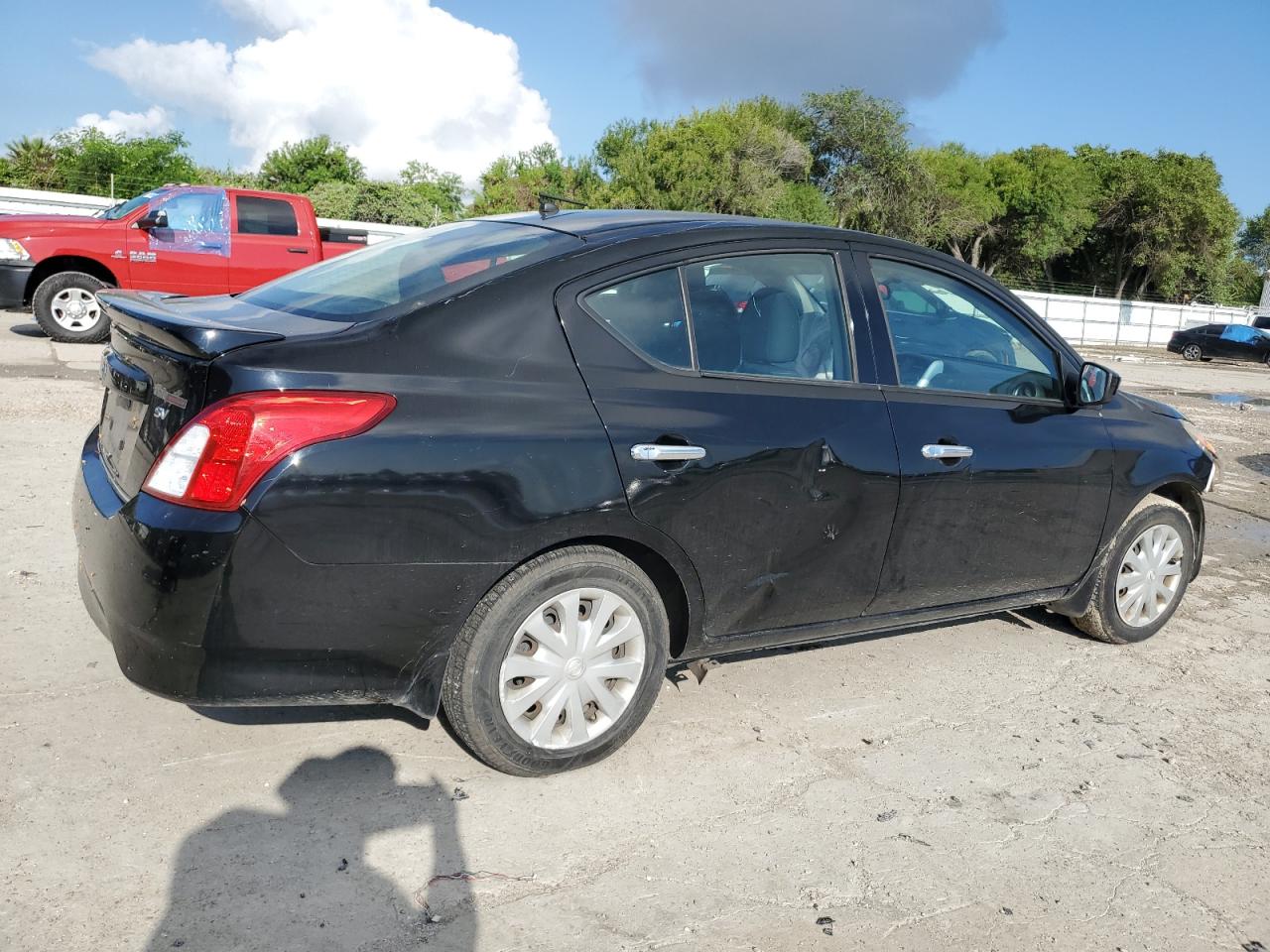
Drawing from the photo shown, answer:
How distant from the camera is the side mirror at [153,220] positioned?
12594mm

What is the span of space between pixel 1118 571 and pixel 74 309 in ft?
38.2

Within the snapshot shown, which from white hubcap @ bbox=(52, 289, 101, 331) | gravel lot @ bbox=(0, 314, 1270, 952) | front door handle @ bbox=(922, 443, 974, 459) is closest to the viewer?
gravel lot @ bbox=(0, 314, 1270, 952)

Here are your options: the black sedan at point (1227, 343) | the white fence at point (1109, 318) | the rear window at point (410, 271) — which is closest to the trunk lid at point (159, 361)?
the rear window at point (410, 271)

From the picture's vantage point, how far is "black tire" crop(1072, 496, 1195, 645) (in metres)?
4.79

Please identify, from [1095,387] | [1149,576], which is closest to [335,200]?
[1149,576]

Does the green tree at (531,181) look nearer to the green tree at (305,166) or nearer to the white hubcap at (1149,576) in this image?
the green tree at (305,166)

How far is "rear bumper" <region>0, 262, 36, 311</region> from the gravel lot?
28.9 feet

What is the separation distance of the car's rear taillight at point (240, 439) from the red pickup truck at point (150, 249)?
10.4 metres

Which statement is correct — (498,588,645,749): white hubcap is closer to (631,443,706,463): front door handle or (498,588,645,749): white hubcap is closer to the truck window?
(631,443,706,463): front door handle

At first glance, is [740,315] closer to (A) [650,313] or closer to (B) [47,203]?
(A) [650,313]

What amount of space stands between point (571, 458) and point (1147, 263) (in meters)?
67.3

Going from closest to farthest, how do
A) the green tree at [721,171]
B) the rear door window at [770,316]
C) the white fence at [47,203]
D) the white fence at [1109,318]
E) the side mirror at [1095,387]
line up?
the rear door window at [770,316] < the side mirror at [1095,387] < the white fence at [47,203] < the white fence at [1109,318] < the green tree at [721,171]

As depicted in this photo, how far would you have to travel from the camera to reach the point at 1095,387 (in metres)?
4.45

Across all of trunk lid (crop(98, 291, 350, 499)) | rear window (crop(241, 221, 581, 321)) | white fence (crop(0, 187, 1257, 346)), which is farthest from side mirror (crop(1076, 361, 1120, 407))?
white fence (crop(0, 187, 1257, 346))
